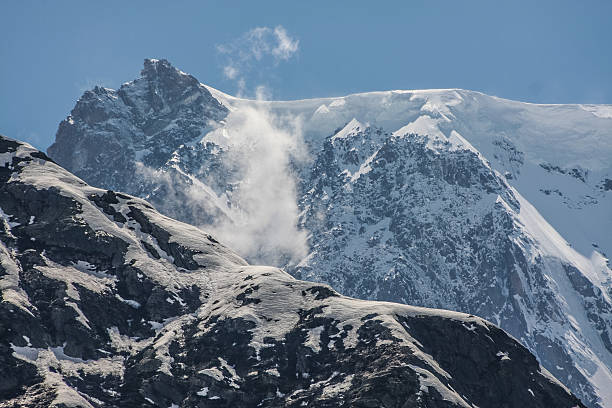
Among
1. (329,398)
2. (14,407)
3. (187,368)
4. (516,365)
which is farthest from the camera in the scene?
(516,365)

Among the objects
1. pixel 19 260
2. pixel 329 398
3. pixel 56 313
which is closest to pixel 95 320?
pixel 56 313

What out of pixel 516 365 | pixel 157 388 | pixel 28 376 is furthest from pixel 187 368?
pixel 516 365

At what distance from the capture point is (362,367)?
178 metres

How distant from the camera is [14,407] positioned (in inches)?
6083

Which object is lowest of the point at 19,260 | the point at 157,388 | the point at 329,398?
the point at 329,398

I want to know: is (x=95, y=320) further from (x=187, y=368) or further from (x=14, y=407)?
(x=14, y=407)

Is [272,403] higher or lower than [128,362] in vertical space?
lower

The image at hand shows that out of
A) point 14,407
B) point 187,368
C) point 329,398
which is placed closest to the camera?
point 14,407

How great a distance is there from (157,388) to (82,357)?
54.1 ft

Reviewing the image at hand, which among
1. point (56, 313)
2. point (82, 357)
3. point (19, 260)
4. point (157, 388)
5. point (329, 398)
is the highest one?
point (19, 260)

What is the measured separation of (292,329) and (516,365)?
157ft

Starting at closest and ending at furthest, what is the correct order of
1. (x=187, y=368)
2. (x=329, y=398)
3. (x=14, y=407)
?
(x=14, y=407), (x=329, y=398), (x=187, y=368)

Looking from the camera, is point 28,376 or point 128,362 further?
point 128,362

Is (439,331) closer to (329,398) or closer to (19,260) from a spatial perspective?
(329,398)
